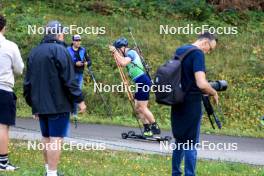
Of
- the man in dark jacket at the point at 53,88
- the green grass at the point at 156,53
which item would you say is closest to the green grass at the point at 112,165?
the man in dark jacket at the point at 53,88

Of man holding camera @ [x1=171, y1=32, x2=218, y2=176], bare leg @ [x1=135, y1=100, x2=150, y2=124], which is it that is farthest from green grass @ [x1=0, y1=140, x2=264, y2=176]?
bare leg @ [x1=135, y1=100, x2=150, y2=124]

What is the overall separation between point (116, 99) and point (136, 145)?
627 centimetres

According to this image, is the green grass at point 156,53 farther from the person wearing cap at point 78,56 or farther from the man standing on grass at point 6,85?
the man standing on grass at point 6,85

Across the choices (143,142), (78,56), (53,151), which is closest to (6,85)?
(53,151)

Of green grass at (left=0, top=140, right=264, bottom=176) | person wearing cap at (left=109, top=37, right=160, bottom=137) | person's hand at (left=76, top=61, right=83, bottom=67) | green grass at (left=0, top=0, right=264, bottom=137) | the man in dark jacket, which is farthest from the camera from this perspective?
green grass at (left=0, top=0, right=264, bottom=137)

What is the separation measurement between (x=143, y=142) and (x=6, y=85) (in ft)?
13.3

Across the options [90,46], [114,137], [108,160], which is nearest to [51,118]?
[108,160]

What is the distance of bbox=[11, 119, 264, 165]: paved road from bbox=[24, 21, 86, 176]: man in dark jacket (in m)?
2.70

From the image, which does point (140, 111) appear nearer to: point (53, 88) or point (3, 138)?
point (3, 138)

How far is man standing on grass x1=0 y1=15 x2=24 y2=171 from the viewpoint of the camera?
27.2 ft

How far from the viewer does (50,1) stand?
24031mm

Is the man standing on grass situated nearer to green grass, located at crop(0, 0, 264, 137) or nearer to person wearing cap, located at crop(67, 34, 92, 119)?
person wearing cap, located at crop(67, 34, 92, 119)

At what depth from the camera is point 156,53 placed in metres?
20.3

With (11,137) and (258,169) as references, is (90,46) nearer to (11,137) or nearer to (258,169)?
(11,137)
